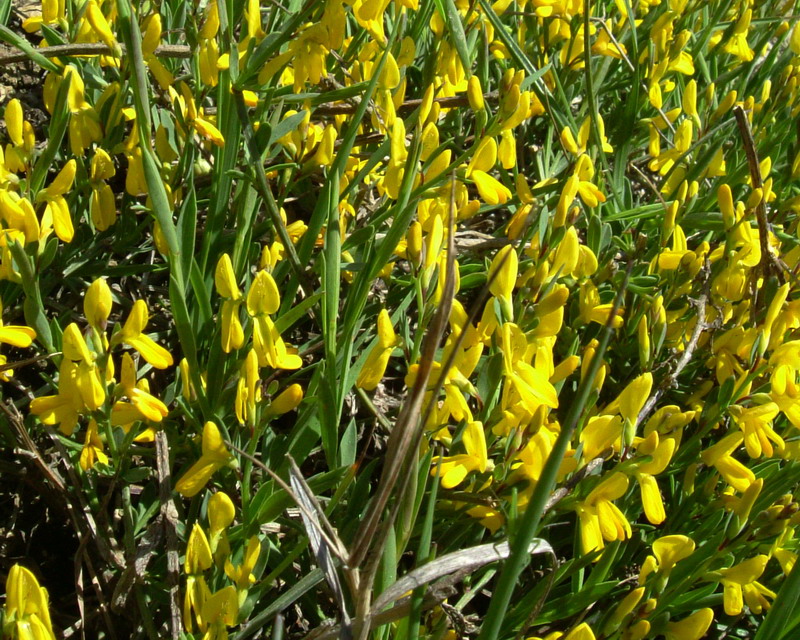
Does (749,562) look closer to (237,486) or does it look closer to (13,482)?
(237,486)

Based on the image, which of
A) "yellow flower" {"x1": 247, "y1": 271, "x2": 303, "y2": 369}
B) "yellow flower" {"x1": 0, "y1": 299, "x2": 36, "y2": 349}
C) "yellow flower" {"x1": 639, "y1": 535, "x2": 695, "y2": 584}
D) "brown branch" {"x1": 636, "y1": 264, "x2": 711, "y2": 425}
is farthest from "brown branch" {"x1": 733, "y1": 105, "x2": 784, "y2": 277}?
"yellow flower" {"x1": 0, "y1": 299, "x2": 36, "y2": 349}

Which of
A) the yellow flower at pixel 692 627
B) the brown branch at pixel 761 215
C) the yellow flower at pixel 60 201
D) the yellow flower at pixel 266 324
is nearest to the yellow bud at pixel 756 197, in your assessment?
the brown branch at pixel 761 215

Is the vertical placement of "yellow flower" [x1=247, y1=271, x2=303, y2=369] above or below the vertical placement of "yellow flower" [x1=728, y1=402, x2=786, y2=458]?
above

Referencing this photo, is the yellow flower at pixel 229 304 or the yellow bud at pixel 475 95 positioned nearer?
the yellow flower at pixel 229 304

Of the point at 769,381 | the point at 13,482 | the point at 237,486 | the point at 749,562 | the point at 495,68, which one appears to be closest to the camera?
the point at 749,562

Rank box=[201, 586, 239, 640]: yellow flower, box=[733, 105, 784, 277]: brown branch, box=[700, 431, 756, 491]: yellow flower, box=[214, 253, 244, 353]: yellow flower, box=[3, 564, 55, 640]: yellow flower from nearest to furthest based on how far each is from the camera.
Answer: box=[3, 564, 55, 640]: yellow flower
box=[201, 586, 239, 640]: yellow flower
box=[214, 253, 244, 353]: yellow flower
box=[700, 431, 756, 491]: yellow flower
box=[733, 105, 784, 277]: brown branch

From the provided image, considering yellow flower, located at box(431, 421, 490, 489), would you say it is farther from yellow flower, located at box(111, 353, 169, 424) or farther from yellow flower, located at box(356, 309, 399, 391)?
yellow flower, located at box(111, 353, 169, 424)

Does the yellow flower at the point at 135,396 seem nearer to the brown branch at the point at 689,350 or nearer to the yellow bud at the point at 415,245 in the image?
the yellow bud at the point at 415,245

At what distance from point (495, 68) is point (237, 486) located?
4.78 feet

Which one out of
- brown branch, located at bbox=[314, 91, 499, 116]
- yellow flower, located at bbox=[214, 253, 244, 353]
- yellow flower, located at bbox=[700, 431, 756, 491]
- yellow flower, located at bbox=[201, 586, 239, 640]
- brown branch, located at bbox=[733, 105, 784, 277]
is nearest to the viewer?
yellow flower, located at bbox=[201, 586, 239, 640]

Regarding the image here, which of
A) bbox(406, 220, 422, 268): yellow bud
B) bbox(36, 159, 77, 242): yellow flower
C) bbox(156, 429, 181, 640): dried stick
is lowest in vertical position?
bbox(156, 429, 181, 640): dried stick

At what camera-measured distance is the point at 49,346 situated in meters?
1.33

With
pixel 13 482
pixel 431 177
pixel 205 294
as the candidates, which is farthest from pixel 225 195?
pixel 13 482

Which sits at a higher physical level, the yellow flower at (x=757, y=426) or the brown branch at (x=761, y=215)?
the brown branch at (x=761, y=215)
